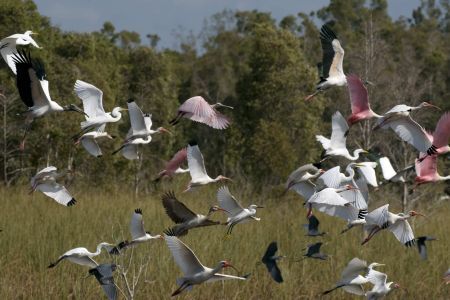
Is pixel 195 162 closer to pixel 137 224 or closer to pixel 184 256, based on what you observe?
pixel 137 224

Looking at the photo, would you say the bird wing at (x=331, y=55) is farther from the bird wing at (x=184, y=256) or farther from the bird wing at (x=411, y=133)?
the bird wing at (x=184, y=256)

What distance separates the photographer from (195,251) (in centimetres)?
998

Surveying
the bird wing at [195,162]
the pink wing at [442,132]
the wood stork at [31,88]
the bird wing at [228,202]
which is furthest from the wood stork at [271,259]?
the wood stork at [31,88]

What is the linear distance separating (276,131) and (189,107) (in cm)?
1182

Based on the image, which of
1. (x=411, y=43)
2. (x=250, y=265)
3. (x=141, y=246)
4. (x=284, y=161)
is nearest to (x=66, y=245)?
(x=141, y=246)

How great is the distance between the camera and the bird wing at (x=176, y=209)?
7.19 meters

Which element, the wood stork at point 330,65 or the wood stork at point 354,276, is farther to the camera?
the wood stork at point 330,65

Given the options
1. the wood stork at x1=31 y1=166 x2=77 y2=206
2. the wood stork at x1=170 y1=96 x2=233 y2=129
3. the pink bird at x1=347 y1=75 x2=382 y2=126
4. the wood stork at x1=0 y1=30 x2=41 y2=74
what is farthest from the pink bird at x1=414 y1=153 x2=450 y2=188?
the wood stork at x1=0 y1=30 x2=41 y2=74

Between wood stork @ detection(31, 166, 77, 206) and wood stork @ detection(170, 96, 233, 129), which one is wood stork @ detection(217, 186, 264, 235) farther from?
wood stork @ detection(31, 166, 77, 206)

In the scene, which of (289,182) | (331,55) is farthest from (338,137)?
(331,55)

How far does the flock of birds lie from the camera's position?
7.12 meters

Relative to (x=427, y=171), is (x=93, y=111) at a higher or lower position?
lower

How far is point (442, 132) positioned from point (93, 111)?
9.55ft

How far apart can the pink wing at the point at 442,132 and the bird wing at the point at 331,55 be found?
40.1 inches
